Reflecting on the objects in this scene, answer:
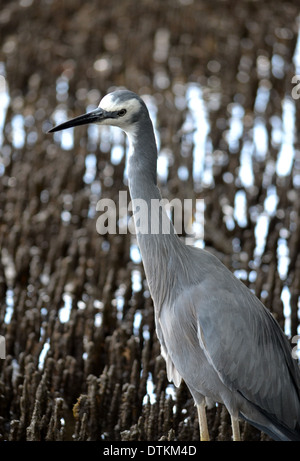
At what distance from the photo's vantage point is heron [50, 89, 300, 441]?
130 inches

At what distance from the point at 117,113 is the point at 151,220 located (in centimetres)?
52

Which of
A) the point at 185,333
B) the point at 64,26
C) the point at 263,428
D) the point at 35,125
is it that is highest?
the point at 64,26

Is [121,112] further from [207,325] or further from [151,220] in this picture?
[207,325]

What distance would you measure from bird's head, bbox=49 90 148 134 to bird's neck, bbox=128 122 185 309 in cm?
8

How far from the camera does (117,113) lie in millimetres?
3496

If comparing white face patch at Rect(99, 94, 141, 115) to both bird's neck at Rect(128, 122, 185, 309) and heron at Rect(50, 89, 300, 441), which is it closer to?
heron at Rect(50, 89, 300, 441)

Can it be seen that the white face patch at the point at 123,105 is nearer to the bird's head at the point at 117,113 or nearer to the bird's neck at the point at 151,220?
the bird's head at the point at 117,113

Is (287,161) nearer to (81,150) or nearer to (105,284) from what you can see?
(81,150)

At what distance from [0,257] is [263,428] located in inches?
103

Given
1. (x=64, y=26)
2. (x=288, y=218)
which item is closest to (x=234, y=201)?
(x=288, y=218)

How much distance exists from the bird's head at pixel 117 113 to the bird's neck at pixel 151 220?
75 mm

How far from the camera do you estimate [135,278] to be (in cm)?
530

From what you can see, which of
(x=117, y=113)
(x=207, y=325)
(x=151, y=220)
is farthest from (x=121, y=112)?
(x=207, y=325)

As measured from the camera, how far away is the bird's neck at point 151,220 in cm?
338
